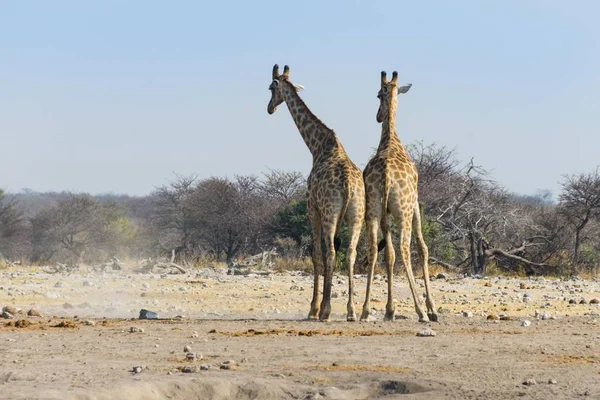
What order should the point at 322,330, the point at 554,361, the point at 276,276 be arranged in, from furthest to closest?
the point at 276,276, the point at 322,330, the point at 554,361

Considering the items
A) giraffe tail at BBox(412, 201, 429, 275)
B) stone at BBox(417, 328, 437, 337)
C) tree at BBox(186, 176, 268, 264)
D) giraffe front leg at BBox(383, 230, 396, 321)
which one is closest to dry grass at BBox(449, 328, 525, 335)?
stone at BBox(417, 328, 437, 337)

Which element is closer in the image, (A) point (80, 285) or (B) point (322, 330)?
(B) point (322, 330)

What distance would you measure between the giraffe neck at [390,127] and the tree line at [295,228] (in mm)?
6984

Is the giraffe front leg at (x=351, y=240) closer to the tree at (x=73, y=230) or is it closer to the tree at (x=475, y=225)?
the tree at (x=475, y=225)

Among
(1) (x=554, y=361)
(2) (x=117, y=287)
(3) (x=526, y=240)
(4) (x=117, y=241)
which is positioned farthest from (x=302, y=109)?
(4) (x=117, y=241)

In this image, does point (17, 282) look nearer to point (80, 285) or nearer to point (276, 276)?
point (80, 285)

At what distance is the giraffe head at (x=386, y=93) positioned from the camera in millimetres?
11969

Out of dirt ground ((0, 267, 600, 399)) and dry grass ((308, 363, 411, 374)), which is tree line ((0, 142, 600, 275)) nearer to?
dirt ground ((0, 267, 600, 399))

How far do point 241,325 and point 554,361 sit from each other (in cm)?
→ 353

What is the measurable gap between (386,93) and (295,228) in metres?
10.5

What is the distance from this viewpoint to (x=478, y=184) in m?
23.6

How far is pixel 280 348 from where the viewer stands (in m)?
8.91

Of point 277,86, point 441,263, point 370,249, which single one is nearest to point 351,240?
point 370,249

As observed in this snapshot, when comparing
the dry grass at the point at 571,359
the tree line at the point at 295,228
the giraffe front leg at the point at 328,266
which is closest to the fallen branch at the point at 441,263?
the tree line at the point at 295,228
